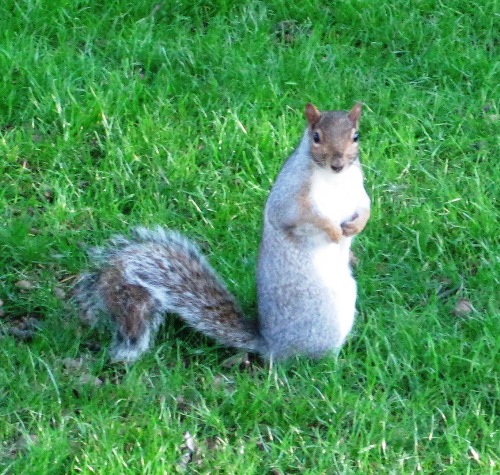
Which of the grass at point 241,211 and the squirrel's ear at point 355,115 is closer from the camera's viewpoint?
the grass at point 241,211

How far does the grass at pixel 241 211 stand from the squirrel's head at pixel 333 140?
0.46 meters

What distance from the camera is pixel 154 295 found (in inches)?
107

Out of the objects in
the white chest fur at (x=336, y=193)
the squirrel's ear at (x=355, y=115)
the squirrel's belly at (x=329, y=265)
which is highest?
the squirrel's ear at (x=355, y=115)

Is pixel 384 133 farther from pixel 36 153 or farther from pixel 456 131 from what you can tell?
pixel 36 153

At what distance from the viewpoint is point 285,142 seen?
11.3 ft

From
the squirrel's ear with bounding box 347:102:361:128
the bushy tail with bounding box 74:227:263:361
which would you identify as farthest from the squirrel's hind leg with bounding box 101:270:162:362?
the squirrel's ear with bounding box 347:102:361:128

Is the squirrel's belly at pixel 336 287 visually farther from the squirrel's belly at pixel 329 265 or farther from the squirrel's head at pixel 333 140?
the squirrel's head at pixel 333 140

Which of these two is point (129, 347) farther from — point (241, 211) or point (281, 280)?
point (241, 211)

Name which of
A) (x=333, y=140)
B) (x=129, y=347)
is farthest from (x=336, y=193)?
(x=129, y=347)

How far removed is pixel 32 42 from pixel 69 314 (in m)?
1.26

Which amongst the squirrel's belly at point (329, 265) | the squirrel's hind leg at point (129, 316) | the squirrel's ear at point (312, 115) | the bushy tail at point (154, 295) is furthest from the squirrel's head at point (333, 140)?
Result: the squirrel's hind leg at point (129, 316)

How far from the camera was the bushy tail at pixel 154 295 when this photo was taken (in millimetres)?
2693

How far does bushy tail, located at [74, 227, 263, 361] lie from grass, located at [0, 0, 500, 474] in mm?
68

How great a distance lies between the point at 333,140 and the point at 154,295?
0.56 m
